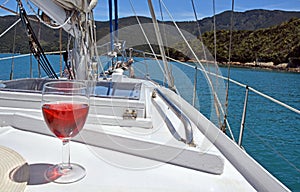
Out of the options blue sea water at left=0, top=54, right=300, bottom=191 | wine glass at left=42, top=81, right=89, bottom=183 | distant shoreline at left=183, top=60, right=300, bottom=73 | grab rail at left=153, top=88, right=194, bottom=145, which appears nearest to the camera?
wine glass at left=42, top=81, right=89, bottom=183

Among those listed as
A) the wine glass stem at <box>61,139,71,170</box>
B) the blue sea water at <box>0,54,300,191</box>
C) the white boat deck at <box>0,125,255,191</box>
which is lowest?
the blue sea water at <box>0,54,300,191</box>

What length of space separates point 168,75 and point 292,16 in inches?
943

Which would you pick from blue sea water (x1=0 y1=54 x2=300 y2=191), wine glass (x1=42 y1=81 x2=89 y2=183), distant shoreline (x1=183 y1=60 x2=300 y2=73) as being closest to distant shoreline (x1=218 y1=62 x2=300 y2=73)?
distant shoreline (x1=183 y1=60 x2=300 y2=73)

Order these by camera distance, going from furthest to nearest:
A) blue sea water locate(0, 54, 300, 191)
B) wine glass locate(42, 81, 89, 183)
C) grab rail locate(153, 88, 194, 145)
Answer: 1. blue sea water locate(0, 54, 300, 191)
2. grab rail locate(153, 88, 194, 145)
3. wine glass locate(42, 81, 89, 183)

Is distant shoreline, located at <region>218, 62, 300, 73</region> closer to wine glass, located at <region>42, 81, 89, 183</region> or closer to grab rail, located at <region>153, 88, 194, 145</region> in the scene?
grab rail, located at <region>153, 88, 194, 145</region>

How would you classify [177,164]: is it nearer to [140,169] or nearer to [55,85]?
[140,169]

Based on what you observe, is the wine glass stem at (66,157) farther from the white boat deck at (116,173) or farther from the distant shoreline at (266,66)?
the distant shoreline at (266,66)

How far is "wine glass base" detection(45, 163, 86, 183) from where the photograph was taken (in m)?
0.43

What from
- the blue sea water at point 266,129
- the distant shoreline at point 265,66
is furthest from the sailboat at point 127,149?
the distant shoreline at point 265,66

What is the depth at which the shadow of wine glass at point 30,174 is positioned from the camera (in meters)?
0.40

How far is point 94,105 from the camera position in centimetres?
84

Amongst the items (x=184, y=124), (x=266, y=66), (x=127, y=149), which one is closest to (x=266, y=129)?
(x=184, y=124)

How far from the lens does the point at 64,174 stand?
1.43 ft

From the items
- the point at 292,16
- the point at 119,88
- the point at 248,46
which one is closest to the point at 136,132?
the point at 119,88
